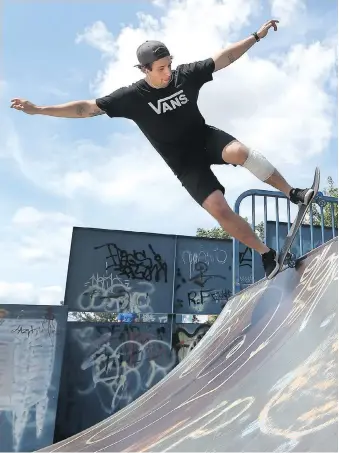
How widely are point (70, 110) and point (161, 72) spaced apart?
74cm

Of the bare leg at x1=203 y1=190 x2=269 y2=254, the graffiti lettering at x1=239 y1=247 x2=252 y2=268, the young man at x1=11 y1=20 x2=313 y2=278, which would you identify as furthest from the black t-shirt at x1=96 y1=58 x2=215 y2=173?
the graffiti lettering at x1=239 y1=247 x2=252 y2=268

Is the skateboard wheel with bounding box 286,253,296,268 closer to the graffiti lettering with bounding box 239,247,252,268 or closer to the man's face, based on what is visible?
the man's face

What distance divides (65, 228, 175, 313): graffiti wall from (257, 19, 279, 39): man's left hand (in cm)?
736

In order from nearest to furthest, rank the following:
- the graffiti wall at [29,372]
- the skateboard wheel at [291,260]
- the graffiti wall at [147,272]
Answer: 1. the skateboard wheel at [291,260]
2. the graffiti wall at [29,372]
3. the graffiti wall at [147,272]

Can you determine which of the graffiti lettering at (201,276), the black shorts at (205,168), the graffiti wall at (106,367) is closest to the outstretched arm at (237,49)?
the black shorts at (205,168)

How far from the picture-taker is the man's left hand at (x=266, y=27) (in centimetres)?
324

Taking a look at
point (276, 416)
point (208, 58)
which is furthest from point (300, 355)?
point (208, 58)

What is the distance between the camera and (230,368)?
2582mm

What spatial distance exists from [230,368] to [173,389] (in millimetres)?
715

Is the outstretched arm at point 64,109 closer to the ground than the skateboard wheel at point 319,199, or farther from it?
farther from it

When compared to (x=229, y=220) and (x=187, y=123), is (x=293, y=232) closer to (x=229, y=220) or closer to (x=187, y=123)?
(x=229, y=220)

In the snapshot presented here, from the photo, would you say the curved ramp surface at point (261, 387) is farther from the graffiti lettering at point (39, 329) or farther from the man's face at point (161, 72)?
the graffiti lettering at point (39, 329)

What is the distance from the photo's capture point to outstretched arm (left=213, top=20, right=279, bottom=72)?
3.21m

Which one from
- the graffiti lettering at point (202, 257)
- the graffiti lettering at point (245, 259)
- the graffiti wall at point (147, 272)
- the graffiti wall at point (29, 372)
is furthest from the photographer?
the graffiti lettering at point (202, 257)
